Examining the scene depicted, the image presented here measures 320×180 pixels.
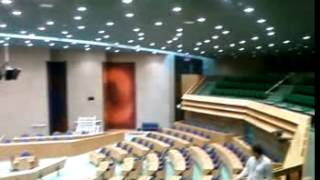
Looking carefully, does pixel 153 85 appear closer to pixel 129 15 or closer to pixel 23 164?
pixel 23 164

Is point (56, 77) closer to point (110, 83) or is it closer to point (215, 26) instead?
point (110, 83)

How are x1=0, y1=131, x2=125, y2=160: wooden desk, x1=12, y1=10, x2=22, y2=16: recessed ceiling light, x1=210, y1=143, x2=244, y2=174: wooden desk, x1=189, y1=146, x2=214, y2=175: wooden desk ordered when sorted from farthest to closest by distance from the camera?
x1=0, y1=131, x2=125, y2=160: wooden desk < x1=189, y1=146, x2=214, y2=175: wooden desk < x1=210, y1=143, x2=244, y2=174: wooden desk < x1=12, y1=10, x2=22, y2=16: recessed ceiling light

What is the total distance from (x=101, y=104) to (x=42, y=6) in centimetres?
1730

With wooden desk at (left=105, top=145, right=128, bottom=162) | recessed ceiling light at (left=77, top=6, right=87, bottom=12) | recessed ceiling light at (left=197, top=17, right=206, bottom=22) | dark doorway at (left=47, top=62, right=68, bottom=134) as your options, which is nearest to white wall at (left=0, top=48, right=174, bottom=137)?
dark doorway at (left=47, top=62, right=68, bottom=134)

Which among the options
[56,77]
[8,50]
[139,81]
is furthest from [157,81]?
[8,50]

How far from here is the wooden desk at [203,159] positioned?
39.9ft

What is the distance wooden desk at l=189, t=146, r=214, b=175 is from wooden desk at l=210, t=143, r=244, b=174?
526 mm

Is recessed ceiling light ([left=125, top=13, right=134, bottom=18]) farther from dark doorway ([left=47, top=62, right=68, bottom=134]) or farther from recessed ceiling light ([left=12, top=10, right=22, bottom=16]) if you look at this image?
dark doorway ([left=47, top=62, right=68, bottom=134])

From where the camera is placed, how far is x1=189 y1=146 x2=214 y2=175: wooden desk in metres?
12.2

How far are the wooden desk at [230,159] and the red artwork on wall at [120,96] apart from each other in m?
12.5

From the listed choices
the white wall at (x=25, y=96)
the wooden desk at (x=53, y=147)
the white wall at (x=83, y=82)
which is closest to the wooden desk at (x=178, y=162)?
the wooden desk at (x=53, y=147)

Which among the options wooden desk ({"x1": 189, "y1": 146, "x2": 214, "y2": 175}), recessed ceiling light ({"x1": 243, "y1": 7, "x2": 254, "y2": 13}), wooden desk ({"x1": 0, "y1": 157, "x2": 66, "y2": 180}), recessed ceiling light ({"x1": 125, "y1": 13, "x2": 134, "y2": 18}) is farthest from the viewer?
wooden desk ({"x1": 0, "y1": 157, "x2": 66, "y2": 180})

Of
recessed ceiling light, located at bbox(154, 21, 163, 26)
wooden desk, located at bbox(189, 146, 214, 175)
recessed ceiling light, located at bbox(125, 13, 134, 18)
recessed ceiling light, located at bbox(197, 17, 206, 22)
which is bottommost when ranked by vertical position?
wooden desk, located at bbox(189, 146, 214, 175)

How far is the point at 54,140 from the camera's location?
2012cm
